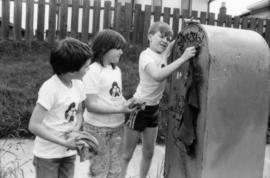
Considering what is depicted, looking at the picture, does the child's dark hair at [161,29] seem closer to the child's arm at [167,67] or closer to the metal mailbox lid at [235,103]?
the child's arm at [167,67]

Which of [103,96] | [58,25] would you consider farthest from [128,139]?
[58,25]

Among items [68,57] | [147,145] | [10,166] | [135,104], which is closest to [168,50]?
[135,104]

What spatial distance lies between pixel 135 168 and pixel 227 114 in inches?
70.6

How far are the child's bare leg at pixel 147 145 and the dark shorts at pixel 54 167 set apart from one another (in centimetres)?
100

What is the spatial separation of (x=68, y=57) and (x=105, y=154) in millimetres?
903

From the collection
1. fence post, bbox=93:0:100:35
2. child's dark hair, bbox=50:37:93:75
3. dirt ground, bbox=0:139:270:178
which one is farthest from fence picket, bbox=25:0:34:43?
child's dark hair, bbox=50:37:93:75

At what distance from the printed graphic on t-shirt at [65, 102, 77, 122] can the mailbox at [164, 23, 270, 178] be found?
0.91 m

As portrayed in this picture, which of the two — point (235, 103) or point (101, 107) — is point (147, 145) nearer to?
point (101, 107)

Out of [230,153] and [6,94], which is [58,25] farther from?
[230,153]

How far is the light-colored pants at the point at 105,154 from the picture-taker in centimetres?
280

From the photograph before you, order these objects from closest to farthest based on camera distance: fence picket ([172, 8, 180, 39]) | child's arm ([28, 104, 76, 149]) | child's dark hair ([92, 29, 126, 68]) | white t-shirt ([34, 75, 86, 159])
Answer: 1. child's arm ([28, 104, 76, 149])
2. white t-shirt ([34, 75, 86, 159])
3. child's dark hair ([92, 29, 126, 68])
4. fence picket ([172, 8, 180, 39])

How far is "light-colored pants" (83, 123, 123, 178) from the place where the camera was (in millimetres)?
2805

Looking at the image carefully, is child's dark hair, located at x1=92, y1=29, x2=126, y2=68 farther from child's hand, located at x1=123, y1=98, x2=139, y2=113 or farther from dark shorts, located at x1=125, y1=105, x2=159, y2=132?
dark shorts, located at x1=125, y1=105, x2=159, y2=132

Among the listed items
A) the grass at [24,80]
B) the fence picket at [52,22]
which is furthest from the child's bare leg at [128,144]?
the fence picket at [52,22]
